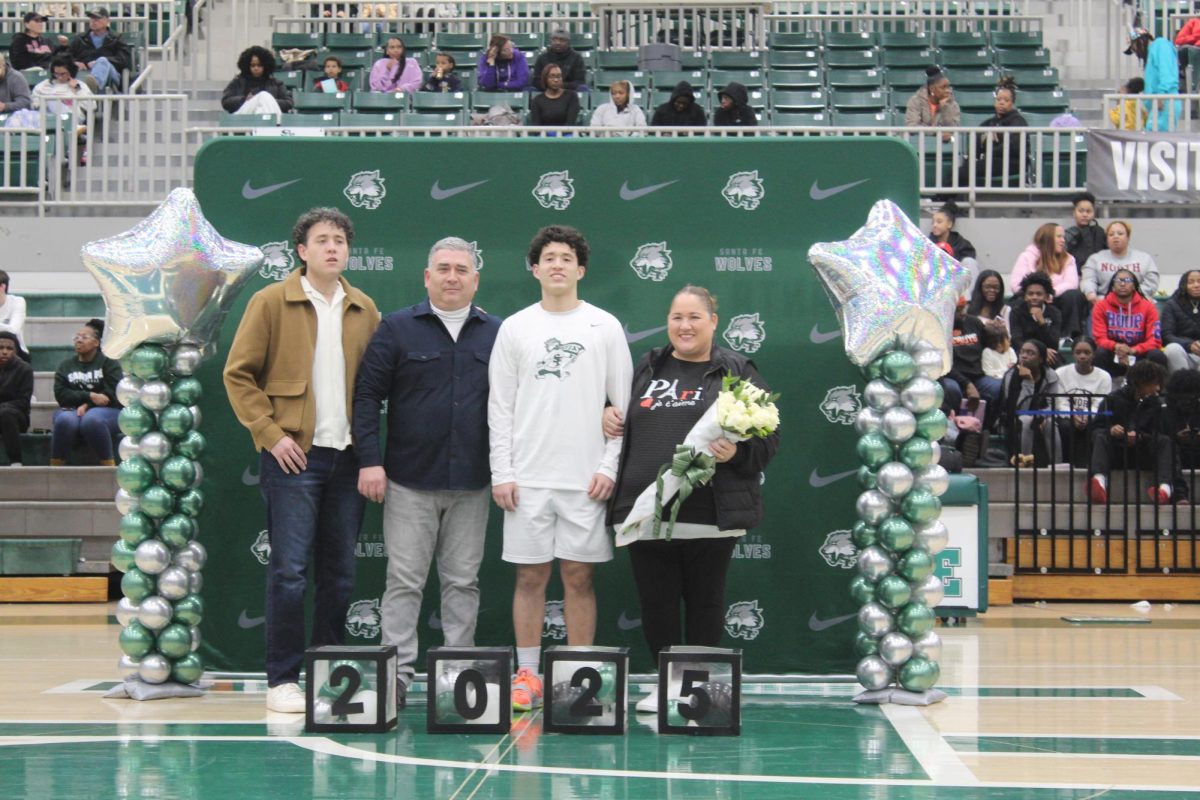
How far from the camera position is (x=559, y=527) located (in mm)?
6535

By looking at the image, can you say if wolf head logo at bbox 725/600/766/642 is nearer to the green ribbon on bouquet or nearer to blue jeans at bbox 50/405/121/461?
the green ribbon on bouquet

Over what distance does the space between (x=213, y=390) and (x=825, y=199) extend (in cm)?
282

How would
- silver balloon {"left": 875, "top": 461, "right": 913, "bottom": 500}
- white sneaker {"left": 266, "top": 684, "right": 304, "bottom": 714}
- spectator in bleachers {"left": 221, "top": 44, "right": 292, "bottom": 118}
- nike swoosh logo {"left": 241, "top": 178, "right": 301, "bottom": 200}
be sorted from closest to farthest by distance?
white sneaker {"left": 266, "top": 684, "right": 304, "bottom": 714}
silver balloon {"left": 875, "top": 461, "right": 913, "bottom": 500}
nike swoosh logo {"left": 241, "top": 178, "right": 301, "bottom": 200}
spectator in bleachers {"left": 221, "top": 44, "right": 292, "bottom": 118}

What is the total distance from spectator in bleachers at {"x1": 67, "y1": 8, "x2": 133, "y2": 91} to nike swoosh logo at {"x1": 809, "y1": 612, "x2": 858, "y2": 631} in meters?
12.2

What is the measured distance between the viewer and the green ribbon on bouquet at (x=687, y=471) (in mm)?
6246

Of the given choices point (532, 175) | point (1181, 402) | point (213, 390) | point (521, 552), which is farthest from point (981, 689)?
point (1181, 402)

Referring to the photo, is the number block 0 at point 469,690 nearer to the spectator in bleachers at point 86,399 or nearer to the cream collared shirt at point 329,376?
the cream collared shirt at point 329,376

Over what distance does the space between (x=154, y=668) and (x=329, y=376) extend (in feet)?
4.70

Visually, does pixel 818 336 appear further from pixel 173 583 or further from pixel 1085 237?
pixel 1085 237

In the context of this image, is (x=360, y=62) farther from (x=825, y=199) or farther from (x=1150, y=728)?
(x=1150, y=728)

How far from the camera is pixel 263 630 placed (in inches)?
289

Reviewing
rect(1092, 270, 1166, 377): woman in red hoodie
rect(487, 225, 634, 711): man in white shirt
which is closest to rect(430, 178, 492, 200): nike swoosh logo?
rect(487, 225, 634, 711): man in white shirt

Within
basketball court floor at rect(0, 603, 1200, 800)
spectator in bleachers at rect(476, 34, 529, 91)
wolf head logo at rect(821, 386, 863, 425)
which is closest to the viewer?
basketball court floor at rect(0, 603, 1200, 800)

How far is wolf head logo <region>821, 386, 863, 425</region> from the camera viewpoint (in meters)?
7.31
